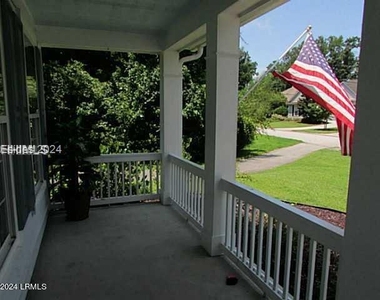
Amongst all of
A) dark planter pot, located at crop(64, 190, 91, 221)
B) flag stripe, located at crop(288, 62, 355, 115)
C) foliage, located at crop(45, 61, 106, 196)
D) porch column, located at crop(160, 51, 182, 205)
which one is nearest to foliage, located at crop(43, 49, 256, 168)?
foliage, located at crop(45, 61, 106, 196)

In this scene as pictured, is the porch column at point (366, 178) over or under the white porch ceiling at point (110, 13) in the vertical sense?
under

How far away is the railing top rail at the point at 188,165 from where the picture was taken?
350cm

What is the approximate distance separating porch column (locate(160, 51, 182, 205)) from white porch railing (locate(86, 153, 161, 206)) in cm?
25

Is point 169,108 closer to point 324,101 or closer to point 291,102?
point 324,101

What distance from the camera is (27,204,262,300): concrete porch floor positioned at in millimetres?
2363

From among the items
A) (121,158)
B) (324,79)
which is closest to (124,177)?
(121,158)

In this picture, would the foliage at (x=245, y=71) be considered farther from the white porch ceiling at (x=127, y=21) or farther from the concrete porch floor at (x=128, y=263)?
the concrete porch floor at (x=128, y=263)

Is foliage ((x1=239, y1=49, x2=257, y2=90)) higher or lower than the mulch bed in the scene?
higher

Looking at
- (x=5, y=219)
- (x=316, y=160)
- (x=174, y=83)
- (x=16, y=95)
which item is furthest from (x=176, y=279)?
(x=316, y=160)

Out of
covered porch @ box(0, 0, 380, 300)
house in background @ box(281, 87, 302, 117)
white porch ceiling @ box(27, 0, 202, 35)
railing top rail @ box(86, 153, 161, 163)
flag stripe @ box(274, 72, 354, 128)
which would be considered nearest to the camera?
covered porch @ box(0, 0, 380, 300)

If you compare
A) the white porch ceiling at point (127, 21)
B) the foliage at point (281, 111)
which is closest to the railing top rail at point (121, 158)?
the white porch ceiling at point (127, 21)

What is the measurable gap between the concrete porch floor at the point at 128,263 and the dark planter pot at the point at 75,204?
0.38 ft

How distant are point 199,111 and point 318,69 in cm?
535

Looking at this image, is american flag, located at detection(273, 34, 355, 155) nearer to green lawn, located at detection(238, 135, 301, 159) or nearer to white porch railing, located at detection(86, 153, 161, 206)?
white porch railing, located at detection(86, 153, 161, 206)
